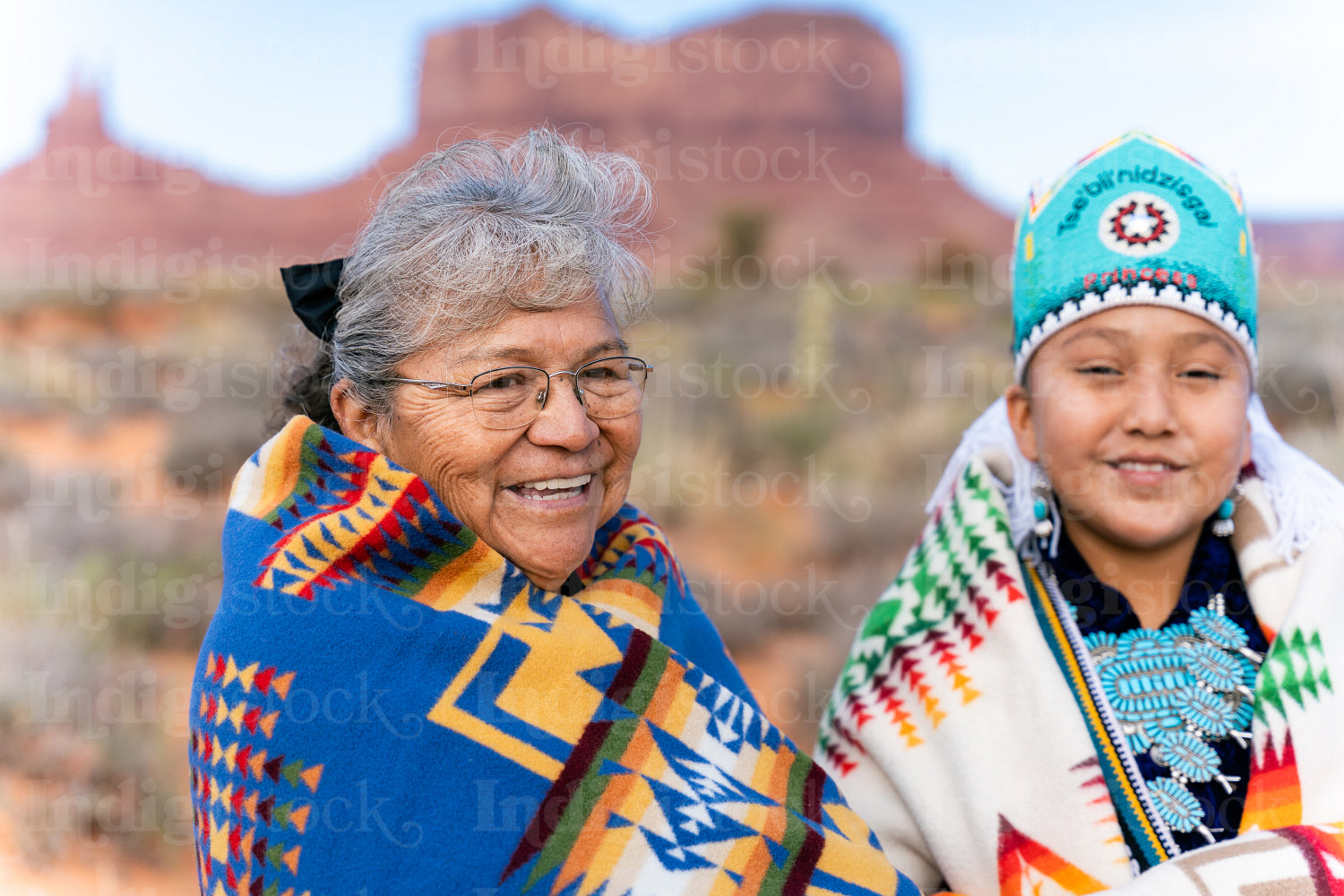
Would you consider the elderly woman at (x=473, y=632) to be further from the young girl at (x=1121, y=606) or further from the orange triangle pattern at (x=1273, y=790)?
the orange triangle pattern at (x=1273, y=790)

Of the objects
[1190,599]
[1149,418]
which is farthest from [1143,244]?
[1190,599]

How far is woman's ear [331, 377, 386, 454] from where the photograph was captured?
195cm

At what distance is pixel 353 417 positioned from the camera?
1.97 meters

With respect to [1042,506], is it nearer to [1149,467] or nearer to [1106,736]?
[1149,467]

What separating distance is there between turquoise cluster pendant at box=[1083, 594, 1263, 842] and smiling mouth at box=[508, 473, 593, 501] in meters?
1.19

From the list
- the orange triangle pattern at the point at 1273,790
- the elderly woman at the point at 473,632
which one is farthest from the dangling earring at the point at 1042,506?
the elderly woman at the point at 473,632

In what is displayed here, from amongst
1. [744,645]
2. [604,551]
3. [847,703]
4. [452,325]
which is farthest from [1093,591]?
[744,645]

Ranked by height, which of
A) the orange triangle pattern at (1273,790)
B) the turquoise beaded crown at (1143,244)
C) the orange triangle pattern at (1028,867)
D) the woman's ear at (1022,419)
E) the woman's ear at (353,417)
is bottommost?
the orange triangle pattern at (1028,867)

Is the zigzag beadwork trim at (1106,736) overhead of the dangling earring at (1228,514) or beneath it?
beneath

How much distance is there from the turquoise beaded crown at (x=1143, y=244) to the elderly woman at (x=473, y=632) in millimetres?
961

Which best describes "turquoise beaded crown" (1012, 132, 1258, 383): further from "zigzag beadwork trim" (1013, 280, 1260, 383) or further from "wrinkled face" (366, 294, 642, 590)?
"wrinkled face" (366, 294, 642, 590)

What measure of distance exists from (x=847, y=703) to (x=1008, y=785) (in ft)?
1.43

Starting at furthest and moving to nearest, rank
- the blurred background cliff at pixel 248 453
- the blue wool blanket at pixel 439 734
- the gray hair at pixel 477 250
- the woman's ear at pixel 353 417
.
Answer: the blurred background cliff at pixel 248 453, the woman's ear at pixel 353 417, the gray hair at pixel 477 250, the blue wool blanket at pixel 439 734

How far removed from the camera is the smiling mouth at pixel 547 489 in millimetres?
1896
